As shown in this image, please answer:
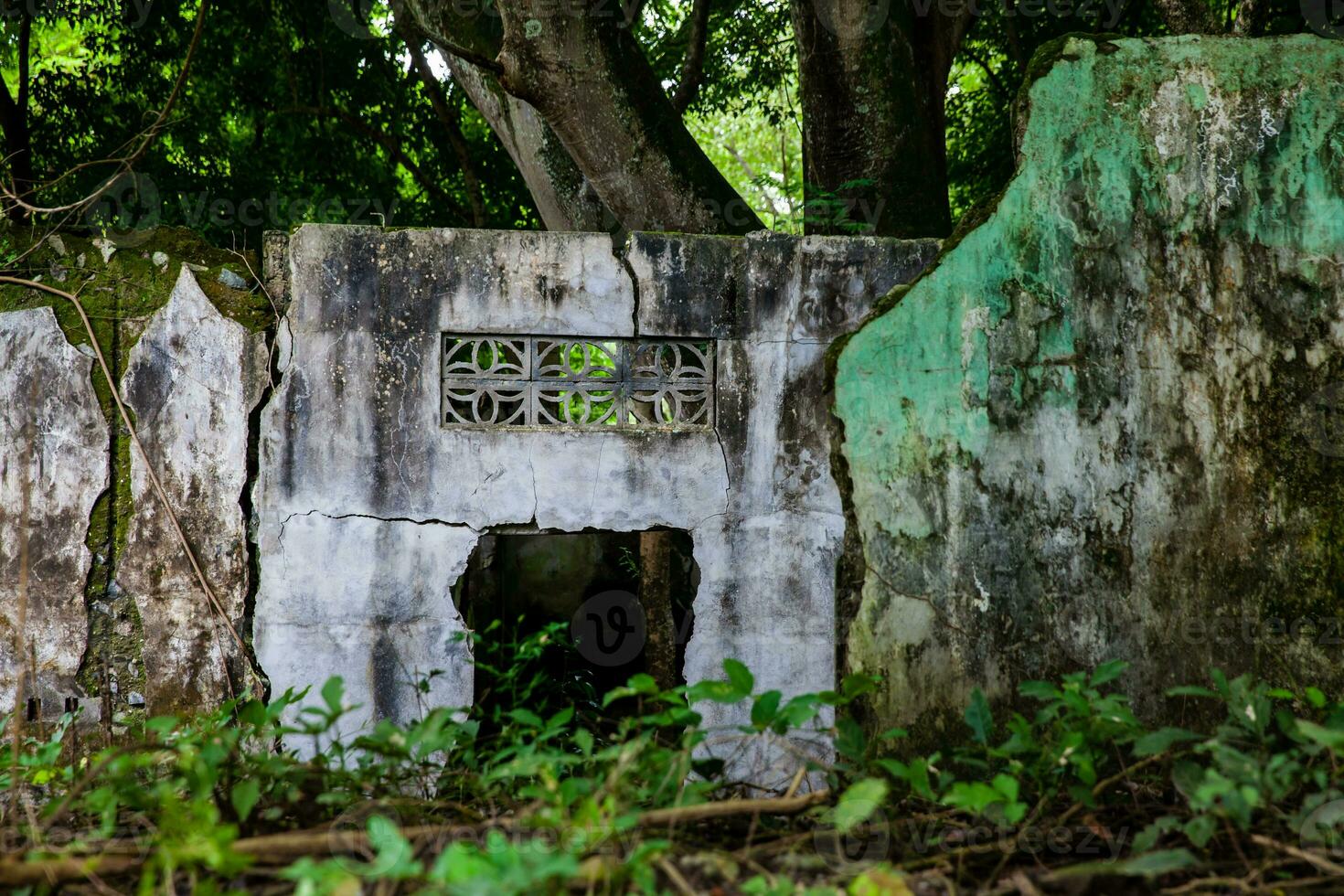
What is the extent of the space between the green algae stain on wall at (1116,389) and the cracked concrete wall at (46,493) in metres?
2.58

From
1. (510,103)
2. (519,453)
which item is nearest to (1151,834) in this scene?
(519,453)

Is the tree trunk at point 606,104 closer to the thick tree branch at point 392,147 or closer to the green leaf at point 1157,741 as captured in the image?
the thick tree branch at point 392,147

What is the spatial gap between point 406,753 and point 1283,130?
3151 millimetres

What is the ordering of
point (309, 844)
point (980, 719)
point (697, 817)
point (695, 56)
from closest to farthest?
point (309, 844) < point (697, 817) < point (980, 719) < point (695, 56)

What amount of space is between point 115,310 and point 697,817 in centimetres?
278

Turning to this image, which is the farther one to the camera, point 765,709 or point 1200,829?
point 765,709

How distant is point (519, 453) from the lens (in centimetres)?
374

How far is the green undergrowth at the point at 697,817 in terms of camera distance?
1.93 meters

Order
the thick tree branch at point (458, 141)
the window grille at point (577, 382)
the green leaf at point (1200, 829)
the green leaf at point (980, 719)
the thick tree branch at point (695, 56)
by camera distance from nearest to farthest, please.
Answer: the green leaf at point (1200, 829) < the green leaf at point (980, 719) < the window grille at point (577, 382) < the thick tree branch at point (695, 56) < the thick tree branch at point (458, 141)

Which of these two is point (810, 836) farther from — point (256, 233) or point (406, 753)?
point (256, 233)

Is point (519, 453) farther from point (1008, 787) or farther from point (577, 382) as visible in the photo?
→ point (1008, 787)

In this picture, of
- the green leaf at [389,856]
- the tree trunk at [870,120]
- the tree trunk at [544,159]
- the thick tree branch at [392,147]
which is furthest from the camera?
the thick tree branch at [392,147]

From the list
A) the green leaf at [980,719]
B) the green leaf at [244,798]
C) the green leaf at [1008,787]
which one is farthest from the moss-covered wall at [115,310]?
the green leaf at [1008,787]

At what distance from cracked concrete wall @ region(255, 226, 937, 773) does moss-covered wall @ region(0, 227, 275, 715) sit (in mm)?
340
